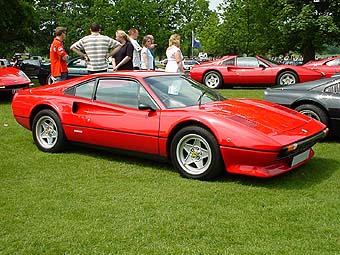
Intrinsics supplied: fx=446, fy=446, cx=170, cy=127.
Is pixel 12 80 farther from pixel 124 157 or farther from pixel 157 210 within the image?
pixel 157 210

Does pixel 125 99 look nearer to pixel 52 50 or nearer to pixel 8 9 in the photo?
pixel 52 50

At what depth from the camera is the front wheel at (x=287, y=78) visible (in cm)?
1439

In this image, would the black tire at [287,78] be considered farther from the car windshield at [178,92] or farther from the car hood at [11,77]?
the car windshield at [178,92]

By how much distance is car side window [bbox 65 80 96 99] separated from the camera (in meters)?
5.87

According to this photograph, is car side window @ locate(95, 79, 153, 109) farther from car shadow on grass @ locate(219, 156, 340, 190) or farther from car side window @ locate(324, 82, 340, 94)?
car side window @ locate(324, 82, 340, 94)

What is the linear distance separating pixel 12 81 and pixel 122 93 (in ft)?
21.8

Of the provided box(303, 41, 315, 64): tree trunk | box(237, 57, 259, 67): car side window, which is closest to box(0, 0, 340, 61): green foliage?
box(303, 41, 315, 64): tree trunk

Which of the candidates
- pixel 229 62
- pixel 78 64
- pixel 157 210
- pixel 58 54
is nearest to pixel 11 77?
pixel 58 54

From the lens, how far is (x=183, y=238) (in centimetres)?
338

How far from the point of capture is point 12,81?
36.9 ft

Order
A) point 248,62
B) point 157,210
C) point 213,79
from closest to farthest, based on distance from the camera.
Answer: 1. point 157,210
2. point 248,62
3. point 213,79

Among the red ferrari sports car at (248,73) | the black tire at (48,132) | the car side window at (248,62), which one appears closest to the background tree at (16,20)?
the red ferrari sports car at (248,73)

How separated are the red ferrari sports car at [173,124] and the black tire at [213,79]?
31.7 feet

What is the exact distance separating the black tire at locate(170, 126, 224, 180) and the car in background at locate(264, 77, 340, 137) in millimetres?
2554
